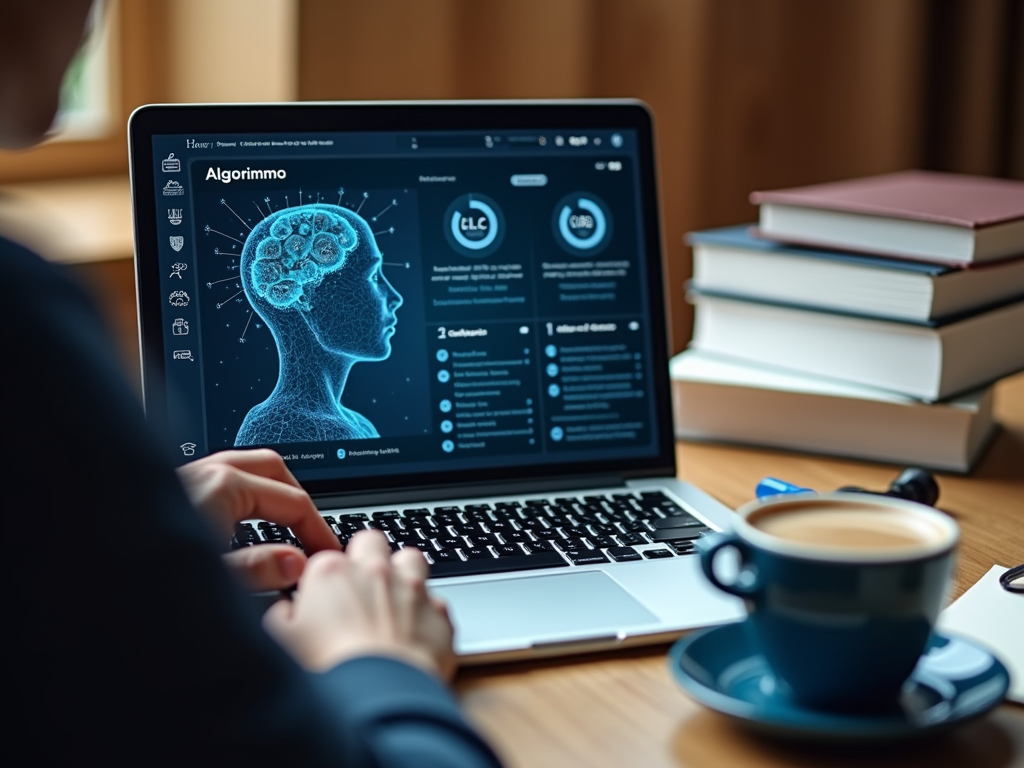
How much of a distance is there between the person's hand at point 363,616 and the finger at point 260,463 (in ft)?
0.51

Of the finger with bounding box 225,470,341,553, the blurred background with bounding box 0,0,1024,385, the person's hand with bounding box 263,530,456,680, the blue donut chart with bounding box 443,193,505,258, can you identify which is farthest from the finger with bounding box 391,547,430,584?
the blurred background with bounding box 0,0,1024,385

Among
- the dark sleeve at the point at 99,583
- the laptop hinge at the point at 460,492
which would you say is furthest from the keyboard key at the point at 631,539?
the dark sleeve at the point at 99,583

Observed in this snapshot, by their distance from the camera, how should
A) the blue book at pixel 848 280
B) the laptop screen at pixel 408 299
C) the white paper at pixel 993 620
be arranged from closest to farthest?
the white paper at pixel 993 620 → the laptop screen at pixel 408 299 → the blue book at pixel 848 280

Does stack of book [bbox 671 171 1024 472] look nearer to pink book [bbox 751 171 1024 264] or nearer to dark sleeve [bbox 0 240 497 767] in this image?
pink book [bbox 751 171 1024 264]

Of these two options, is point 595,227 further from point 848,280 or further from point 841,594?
point 841,594

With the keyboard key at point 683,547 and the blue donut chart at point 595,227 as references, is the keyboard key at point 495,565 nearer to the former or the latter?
the keyboard key at point 683,547

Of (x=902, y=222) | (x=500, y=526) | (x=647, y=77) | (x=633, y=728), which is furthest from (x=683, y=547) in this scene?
(x=647, y=77)

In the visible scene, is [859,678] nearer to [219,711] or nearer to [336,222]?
[219,711]

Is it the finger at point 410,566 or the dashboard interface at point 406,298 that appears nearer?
the finger at point 410,566

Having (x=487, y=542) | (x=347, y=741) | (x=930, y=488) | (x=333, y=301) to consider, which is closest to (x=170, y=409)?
(x=333, y=301)

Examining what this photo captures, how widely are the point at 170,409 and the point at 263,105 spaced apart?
0.79 feet

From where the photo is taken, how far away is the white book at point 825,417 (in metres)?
1.14

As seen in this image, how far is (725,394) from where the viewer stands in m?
1.20

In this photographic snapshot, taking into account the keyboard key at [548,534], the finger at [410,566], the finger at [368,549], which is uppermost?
the finger at [368,549]
